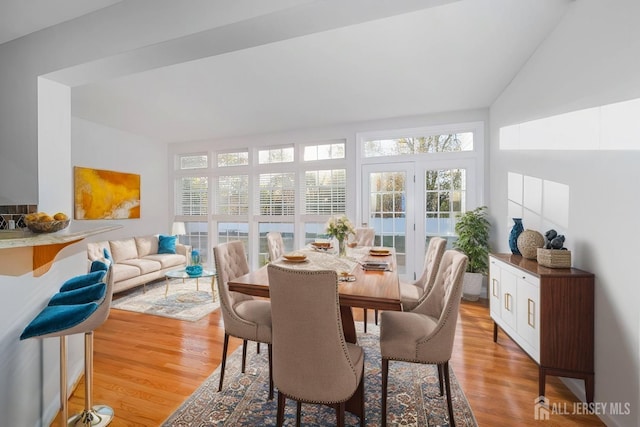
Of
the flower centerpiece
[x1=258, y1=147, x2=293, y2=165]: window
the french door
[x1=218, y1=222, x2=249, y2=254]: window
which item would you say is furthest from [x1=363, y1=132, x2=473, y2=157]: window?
[x1=218, y1=222, x2=249, y2=254]: window

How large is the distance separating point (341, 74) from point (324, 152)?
2106 millimetres

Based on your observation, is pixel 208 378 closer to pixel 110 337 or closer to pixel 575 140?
pixel 110 337

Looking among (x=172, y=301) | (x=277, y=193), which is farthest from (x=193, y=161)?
(x=172, y=301)

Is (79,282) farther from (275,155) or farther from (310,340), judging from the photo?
(275,155)

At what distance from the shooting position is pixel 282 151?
18.0ft

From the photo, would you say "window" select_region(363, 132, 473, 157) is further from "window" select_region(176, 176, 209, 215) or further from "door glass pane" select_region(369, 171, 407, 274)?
"window" select_region(176, 176, 209, 215)

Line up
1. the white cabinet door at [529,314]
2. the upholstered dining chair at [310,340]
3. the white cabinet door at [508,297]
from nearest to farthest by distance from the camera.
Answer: the upholstered dining chair at [310,340] → the white cabinet door at [529,314] → the white cabinet door at [508,297]

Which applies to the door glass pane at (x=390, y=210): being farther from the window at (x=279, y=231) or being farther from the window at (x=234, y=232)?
the window at (x=234, y=232)

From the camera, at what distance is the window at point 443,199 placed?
4.39m

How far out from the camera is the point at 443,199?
4449 mm

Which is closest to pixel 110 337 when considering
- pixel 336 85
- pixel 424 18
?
pixel 336 85

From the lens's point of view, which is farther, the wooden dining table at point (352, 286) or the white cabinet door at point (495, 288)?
the white cabinet door at point (495, 288)

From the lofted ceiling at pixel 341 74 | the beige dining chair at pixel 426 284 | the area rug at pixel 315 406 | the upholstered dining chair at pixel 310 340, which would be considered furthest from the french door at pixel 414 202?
the upholstered dining chair at pixel 310 340

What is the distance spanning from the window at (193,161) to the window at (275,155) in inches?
52.3
